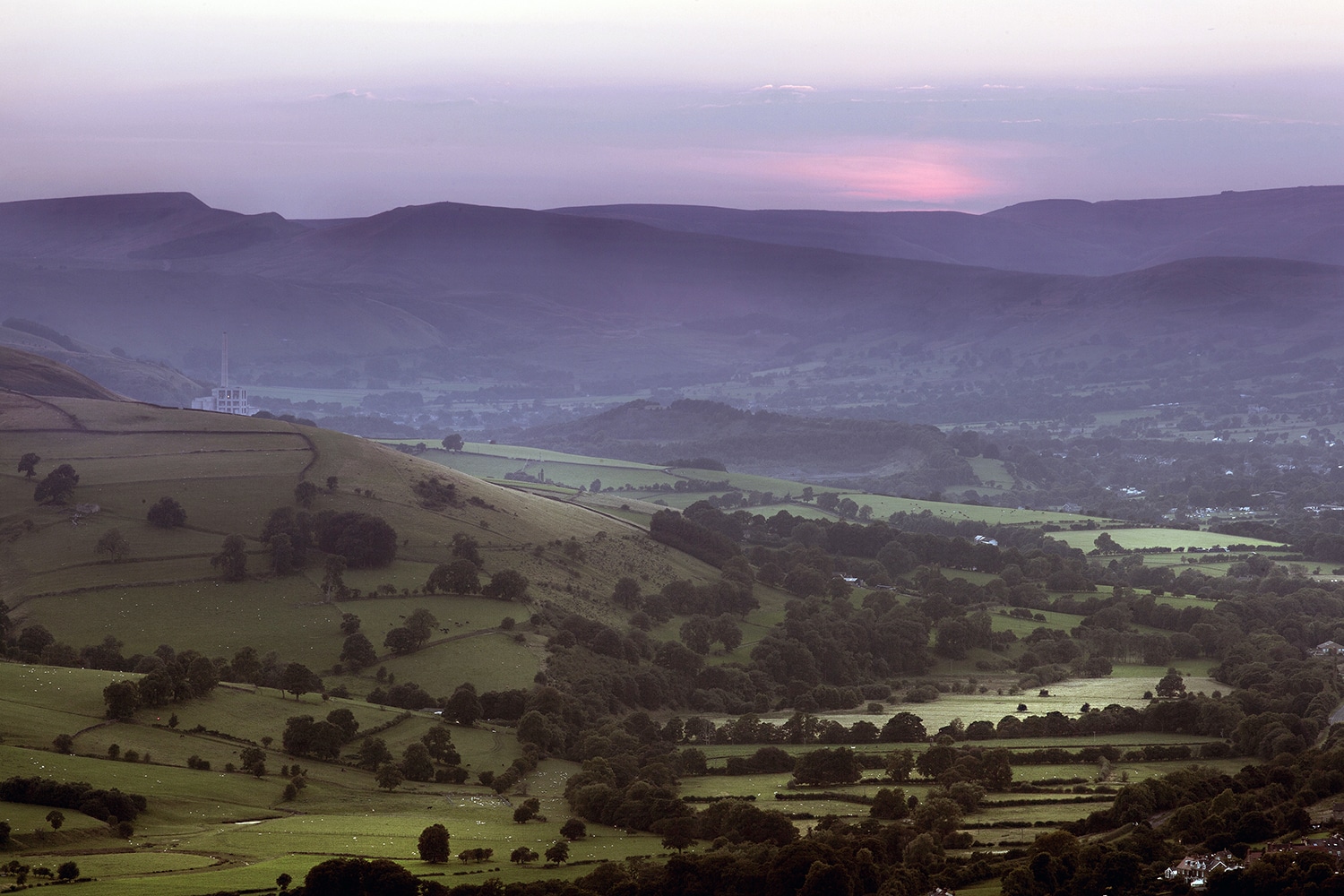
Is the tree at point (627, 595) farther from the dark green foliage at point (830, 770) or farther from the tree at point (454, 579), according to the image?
the dark green foliage at point (830, 770)

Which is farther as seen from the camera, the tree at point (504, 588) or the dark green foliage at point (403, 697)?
the tree at point (504, 588)

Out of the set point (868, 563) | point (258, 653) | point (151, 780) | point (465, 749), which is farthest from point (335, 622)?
point (868, 563)

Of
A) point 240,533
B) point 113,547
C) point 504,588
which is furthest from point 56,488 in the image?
point 504,588

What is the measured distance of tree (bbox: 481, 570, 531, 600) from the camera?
279 feet

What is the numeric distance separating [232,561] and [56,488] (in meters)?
16.2

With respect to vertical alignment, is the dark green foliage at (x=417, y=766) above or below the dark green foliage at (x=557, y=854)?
below

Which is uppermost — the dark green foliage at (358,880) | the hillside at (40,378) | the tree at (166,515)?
the hillside at (40,378)

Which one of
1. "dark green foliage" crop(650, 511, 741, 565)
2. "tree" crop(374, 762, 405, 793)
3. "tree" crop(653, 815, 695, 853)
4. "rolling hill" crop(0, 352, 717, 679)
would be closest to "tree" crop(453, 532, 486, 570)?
"rolling hill" crop(0, 352, 717, 679)

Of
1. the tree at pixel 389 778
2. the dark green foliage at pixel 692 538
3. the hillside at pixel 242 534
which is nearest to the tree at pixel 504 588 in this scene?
the hillside at pixel 242 534

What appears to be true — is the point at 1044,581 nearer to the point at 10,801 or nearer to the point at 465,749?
A: the point at 465,749

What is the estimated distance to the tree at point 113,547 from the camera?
3199 inches

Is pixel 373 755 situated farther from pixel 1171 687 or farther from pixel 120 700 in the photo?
pixel 1171 687

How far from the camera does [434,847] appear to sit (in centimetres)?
4447

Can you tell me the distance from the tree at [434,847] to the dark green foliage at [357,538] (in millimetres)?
42245
